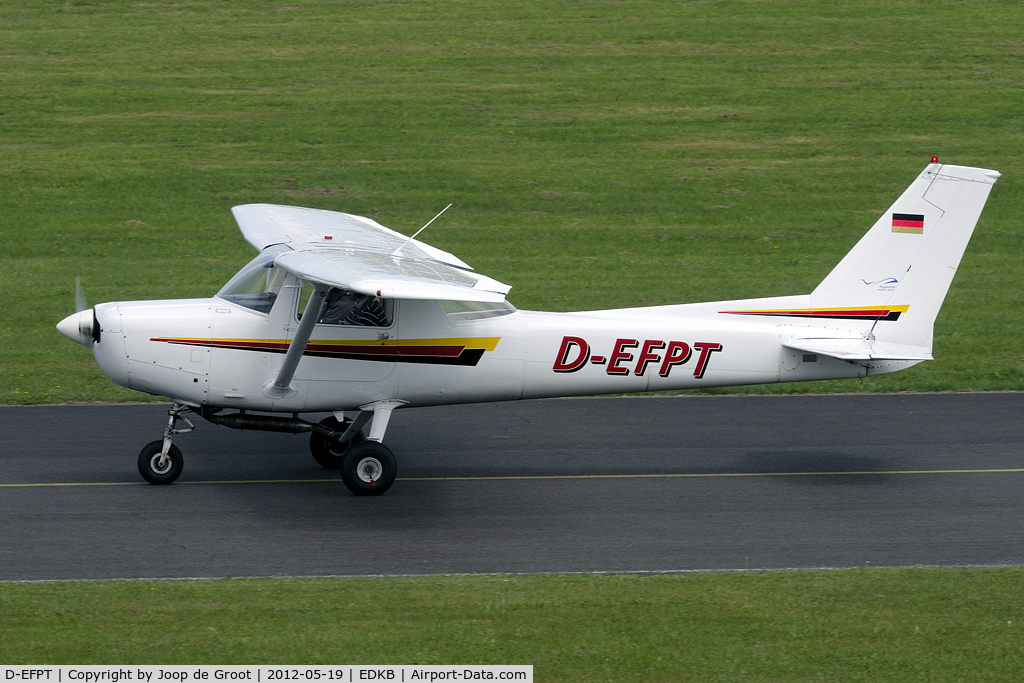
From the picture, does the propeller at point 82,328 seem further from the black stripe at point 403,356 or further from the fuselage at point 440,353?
the black stripe at point 403,356

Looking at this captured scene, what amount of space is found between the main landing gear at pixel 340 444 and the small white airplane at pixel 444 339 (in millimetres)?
16

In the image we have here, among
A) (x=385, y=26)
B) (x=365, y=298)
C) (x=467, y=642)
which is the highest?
(x=385, y=26)

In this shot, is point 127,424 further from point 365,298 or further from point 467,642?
point 467,642

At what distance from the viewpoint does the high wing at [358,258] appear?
9.28m

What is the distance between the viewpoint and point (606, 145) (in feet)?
90.9

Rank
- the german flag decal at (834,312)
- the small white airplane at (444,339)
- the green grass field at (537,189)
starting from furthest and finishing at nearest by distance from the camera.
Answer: the german flag decal at (834,312), the small white airplane at (444,339), the green grass field at (537,189)

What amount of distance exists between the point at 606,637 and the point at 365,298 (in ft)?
13.8

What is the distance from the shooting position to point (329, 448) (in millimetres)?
11945

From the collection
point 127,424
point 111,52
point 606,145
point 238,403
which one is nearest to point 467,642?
point 238,403

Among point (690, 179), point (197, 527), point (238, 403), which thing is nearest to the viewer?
point (197, 527)

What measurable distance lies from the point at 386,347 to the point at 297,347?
0.96m

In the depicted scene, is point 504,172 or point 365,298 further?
point 504,172

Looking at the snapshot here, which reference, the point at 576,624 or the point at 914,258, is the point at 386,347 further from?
the point at 914,258
